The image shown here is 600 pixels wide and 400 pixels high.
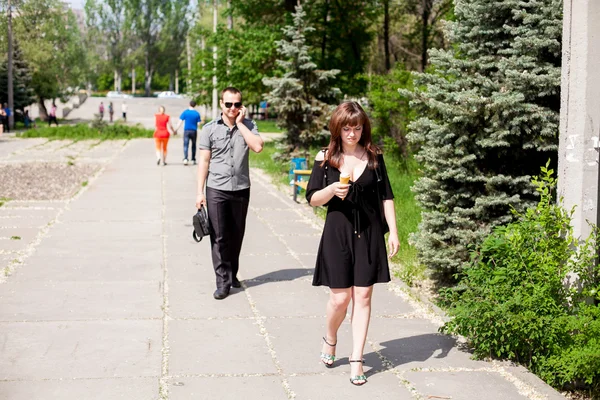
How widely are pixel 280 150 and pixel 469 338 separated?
1562 centimetres

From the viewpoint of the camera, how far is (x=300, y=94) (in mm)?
20719

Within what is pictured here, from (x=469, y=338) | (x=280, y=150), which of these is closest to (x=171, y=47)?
(x=280, y=150)

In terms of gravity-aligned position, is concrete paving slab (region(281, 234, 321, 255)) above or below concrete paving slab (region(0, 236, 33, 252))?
below

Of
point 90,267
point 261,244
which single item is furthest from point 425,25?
point 90,267

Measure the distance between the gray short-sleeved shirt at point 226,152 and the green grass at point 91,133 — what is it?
3286 centimetres

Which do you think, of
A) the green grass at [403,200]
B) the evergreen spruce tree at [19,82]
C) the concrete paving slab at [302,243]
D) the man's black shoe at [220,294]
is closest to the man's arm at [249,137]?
the man's black shoe at [220,294]

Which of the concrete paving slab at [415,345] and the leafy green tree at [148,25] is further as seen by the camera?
the leafy green tree at [148,25]

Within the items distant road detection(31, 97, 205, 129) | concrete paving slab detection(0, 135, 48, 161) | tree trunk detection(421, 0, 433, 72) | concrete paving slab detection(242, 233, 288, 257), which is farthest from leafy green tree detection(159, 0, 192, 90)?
concrete paving slab detection(242, 233, 288, 257)

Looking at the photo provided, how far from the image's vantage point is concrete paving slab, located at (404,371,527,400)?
17.1 feet

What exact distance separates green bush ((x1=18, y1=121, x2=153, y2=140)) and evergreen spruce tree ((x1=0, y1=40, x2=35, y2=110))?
12.0m

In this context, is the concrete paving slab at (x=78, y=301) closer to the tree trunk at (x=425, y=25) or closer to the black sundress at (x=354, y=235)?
the black sundress at (x=354, y=235)

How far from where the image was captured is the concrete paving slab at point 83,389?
5.10m

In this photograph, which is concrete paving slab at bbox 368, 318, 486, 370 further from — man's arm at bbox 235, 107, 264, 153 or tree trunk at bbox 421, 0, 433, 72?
tree trunk at bbox 421, 0, 433, 72

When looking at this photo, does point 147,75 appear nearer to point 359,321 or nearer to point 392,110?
point 392,110
